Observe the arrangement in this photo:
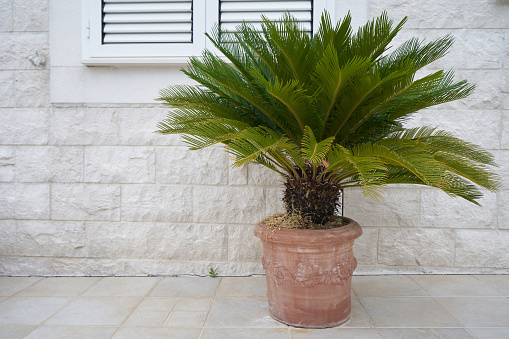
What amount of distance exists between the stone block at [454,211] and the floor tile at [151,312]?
2210 millimetres

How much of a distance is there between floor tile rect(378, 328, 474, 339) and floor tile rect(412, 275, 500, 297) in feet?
1.99

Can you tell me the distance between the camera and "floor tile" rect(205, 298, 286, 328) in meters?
2.40

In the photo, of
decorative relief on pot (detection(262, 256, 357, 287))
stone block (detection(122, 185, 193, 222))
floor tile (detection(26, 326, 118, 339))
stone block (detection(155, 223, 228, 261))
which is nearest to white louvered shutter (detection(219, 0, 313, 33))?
stone block (detection(122, 185, 193, 222))

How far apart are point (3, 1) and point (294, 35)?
2.79m

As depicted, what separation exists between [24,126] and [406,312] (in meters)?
3.40

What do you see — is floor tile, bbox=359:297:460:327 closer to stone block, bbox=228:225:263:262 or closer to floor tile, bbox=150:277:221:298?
stone block, bbox=228:225:263:262

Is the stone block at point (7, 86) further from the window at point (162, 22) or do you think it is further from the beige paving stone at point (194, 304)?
the beige paving stone at point (194, 304)

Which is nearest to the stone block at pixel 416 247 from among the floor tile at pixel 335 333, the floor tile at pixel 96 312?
the floor tile at pixel 335 333

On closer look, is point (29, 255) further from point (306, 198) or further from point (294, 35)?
point (294, 35)

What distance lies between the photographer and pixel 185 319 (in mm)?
2471

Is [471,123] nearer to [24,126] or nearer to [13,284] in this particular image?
[24,126]

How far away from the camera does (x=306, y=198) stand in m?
2.37

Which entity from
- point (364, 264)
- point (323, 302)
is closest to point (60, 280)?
point (323, 302)

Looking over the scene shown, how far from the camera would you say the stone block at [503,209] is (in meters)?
3.29
